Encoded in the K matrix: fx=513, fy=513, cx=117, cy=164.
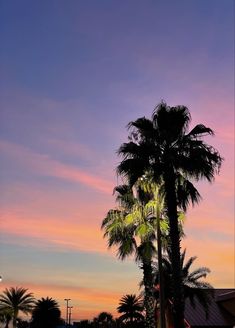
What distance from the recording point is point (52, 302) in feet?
359

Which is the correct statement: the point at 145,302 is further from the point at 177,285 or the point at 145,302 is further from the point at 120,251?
the point at 177,285

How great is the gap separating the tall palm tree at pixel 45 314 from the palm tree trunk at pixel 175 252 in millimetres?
87075

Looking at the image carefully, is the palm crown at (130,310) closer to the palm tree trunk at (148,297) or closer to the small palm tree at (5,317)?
the small palm tree at (5,317)

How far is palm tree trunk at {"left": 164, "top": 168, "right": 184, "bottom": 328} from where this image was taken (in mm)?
21281

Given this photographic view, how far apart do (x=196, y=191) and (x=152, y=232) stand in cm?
694

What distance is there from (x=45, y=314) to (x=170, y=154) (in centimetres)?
9043

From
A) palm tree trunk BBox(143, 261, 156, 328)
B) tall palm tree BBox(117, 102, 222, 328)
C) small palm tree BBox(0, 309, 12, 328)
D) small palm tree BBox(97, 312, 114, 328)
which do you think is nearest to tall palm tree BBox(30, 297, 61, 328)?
small palm tree BBox(0, 309, 12, 328)

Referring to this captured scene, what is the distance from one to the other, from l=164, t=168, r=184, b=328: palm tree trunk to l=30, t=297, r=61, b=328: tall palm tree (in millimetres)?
87075

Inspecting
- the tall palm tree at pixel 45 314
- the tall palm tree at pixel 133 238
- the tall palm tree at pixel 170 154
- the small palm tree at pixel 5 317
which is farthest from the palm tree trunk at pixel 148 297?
the tall palm tree at pixel 45 314

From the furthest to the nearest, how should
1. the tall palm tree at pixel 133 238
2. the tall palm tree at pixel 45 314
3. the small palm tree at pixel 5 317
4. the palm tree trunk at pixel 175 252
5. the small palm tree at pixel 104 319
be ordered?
the small palm tree at pixel 104 319 → the tall palm tree at pixel 45 314 → the small palm tree at pixel 5 317 → the tall palm tree at pixel 133 238 → the palm tree trunk at pixel 175 252

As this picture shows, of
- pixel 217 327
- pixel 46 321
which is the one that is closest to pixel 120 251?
pixel 217 327

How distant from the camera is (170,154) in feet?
77.7

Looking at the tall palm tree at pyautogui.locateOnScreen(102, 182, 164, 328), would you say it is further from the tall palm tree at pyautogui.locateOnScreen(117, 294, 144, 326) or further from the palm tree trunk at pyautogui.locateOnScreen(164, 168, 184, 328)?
the tall palm tree at pyautogui.locateOnScreen(117, 294, 144, 326)

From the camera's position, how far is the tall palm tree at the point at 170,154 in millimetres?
23444
